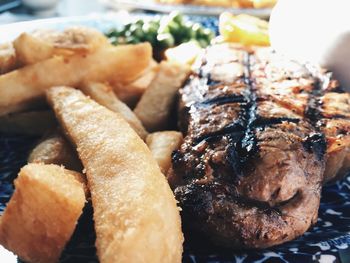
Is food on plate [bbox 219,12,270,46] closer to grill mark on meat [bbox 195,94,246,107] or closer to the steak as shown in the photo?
the steak

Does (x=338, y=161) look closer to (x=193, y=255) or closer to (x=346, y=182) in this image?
(x=346, y=182)

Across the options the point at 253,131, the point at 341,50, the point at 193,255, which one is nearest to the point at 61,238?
the point at 193,255

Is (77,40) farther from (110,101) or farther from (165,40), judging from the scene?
(165,40)

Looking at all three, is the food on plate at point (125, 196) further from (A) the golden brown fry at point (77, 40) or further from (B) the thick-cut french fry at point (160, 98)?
(A) the golden brown fry at point (77, 40)

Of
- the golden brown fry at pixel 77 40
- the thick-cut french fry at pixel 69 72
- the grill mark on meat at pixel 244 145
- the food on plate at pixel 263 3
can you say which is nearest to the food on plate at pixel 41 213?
the grill mark on meat at pixel 244 145

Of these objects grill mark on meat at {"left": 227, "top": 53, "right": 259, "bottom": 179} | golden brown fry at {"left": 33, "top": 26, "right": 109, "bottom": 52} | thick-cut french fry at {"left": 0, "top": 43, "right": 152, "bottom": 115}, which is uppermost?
golden brown fry at {"left": 33, "top": 26, "right": 109, "bottom": 52}

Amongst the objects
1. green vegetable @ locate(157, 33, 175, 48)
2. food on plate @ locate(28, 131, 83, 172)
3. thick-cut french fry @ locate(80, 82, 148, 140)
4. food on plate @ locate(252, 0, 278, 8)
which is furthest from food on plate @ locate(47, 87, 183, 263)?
food on plate @ locate(252, 0, 278, 8)

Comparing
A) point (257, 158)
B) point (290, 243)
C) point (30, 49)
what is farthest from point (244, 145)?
point (30, 49)
